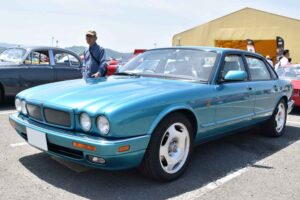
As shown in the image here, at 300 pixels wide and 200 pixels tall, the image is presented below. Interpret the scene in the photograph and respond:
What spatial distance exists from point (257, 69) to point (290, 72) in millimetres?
4225

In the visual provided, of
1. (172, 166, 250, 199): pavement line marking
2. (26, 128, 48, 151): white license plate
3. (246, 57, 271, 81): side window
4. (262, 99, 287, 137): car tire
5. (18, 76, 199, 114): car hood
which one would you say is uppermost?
(246, 57, 271, 81): side window

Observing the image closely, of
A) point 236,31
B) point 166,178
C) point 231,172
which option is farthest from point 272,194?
point 236,31

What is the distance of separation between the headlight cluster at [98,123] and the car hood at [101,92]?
0.06m

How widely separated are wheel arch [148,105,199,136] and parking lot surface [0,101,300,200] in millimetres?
558

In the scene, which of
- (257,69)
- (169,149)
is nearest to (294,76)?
(257,69)

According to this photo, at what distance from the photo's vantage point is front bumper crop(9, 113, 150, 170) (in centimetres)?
275

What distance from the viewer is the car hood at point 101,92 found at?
9.57 ft

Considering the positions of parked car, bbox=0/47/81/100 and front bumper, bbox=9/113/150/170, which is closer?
front bumper, bbox=9/113/150/170

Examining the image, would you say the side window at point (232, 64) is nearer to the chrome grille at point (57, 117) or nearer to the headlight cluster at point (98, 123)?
the headlight cluster at point (98, 123)

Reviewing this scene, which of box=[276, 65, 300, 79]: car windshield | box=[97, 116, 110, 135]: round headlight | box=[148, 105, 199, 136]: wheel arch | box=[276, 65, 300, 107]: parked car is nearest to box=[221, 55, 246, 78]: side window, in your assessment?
box=[148, 105, 199, 136]: wheel arch

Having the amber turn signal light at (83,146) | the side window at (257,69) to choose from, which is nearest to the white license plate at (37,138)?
the amber turn signal light at (83,146)

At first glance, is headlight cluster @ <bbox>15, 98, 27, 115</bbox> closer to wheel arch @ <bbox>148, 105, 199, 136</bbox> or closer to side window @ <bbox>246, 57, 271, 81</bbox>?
wheel arch @ <bbox>148, 105, 199, 136</bbox>

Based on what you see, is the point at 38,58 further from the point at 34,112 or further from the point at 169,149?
the point at 169,149

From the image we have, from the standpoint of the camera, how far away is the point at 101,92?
3207 mm
